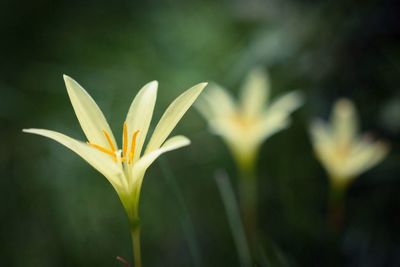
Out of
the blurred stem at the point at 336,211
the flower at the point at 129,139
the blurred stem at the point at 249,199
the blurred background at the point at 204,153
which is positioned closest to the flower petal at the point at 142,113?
the flower at the point at 129,139

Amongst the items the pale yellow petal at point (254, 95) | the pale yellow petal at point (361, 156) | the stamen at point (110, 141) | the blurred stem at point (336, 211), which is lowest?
the blurred stem at point (336, 211)

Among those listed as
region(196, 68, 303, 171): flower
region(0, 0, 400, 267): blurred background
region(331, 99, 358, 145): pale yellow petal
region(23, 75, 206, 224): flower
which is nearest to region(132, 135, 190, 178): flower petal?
region(23, 75, 206, 224): flower

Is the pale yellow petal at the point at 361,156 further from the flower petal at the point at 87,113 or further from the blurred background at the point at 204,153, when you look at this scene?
the flower petal at the point at 87,113

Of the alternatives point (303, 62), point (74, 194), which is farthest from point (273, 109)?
point (74, 194)

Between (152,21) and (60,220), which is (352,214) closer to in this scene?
(60,220)

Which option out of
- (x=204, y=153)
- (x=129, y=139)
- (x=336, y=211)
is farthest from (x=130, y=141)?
(x=204, y=153)

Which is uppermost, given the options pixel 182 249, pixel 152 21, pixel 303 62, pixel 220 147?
pixel 152 21
